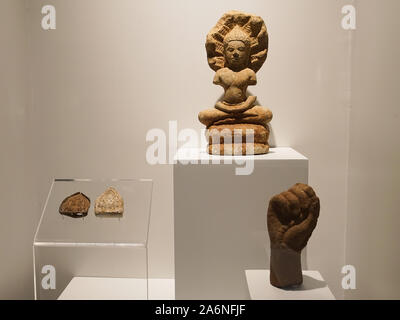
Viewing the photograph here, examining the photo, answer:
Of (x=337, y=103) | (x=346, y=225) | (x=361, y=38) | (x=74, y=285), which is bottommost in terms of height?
(x=74, y=285)

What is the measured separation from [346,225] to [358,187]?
31 centimetres

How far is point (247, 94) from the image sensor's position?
9.34 feet

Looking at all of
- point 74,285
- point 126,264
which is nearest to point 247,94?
point 126,264

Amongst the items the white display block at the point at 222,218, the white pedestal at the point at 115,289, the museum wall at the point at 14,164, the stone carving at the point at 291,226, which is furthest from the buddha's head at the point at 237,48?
the white pedestal at the point at 115,289

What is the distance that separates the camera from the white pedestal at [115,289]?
255 centimetres

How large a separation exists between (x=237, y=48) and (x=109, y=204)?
40.6 inches

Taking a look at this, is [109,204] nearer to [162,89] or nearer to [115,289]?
[115,289]

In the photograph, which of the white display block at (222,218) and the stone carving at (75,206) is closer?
the white display block at (222,218)

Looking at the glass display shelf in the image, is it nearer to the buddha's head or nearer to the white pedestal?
the white pedestal

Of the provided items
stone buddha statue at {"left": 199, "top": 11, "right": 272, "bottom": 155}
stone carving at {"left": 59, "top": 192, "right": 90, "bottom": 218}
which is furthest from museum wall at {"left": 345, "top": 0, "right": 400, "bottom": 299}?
stone carving at {"left": 59, "top": 192, "right": 90, "bottom": 218}

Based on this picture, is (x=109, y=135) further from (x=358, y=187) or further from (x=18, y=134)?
(x=358, y=187)

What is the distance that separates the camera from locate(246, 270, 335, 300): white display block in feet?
6.26

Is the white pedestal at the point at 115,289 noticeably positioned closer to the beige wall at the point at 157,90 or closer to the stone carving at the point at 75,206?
the beige wall at the point at 157,90

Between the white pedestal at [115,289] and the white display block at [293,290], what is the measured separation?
0.72 meters
